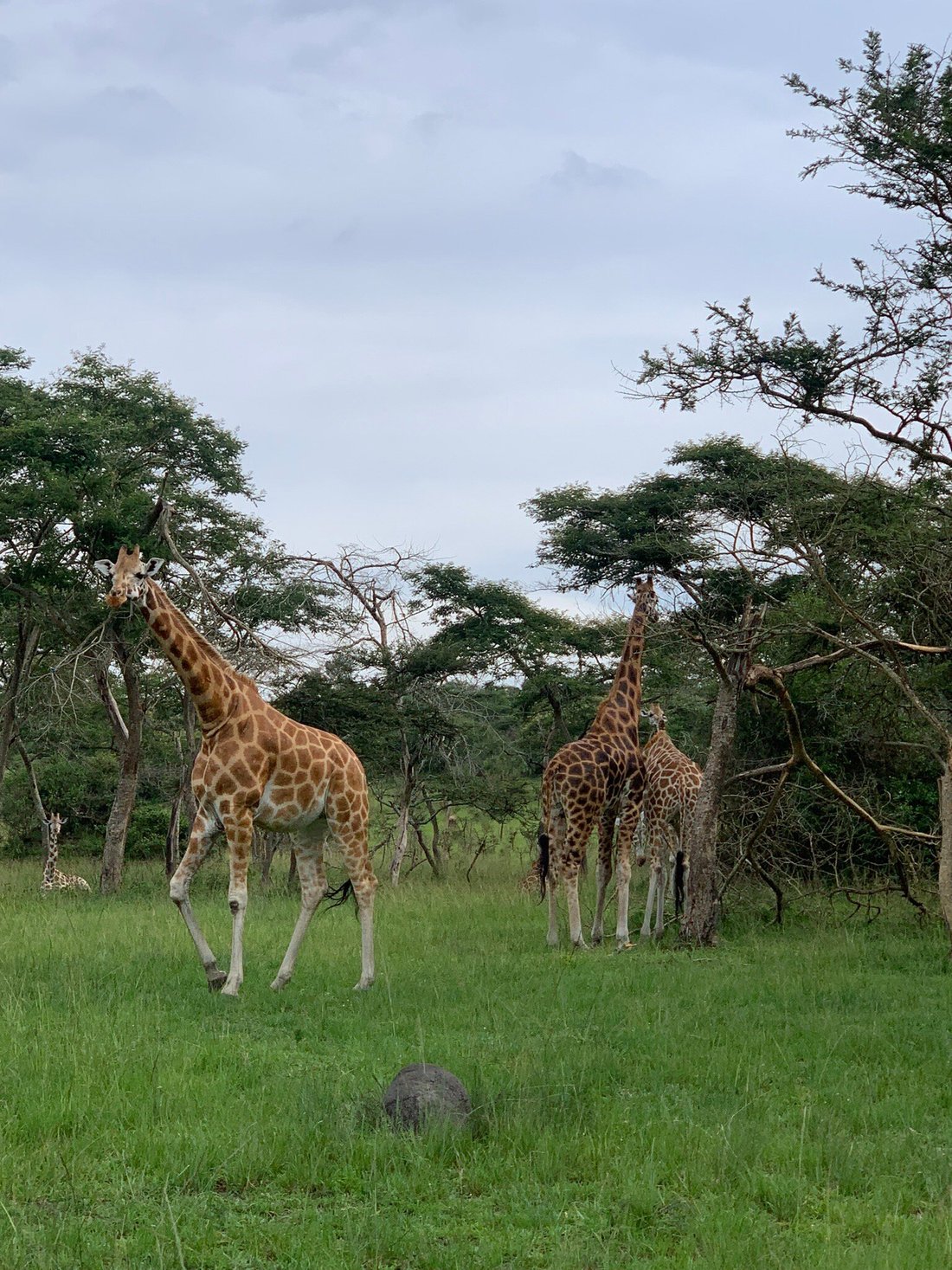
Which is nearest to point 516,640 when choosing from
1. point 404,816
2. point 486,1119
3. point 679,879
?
point 404,816

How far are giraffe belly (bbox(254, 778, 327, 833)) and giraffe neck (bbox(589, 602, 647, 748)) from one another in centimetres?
392

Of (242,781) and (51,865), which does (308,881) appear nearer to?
(242,781)

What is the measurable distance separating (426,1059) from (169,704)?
17581 mm

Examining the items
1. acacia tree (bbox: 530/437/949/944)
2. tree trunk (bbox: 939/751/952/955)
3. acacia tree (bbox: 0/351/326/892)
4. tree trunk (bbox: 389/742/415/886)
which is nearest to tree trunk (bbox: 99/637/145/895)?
acacia tree (bbox: 0/351/326/892)

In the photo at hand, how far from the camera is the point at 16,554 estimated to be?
1881 cm

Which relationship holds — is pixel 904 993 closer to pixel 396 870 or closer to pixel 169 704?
pixel 396 870

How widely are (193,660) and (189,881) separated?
1813 millimetres

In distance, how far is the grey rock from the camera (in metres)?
6.27

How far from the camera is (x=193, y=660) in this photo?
1080cm

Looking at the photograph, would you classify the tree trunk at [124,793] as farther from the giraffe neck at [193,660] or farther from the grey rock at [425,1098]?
the grey rock at [425,1098]

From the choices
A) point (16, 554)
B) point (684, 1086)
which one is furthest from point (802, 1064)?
point (16, 554)

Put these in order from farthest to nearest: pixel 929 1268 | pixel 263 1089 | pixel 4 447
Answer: pixel 4 447 → pixel 263 1089 → pixel 929 1268

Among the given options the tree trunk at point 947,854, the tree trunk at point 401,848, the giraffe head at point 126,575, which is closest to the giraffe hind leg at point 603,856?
the tree trunk at point 947,854

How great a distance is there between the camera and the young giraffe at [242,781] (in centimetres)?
1039
